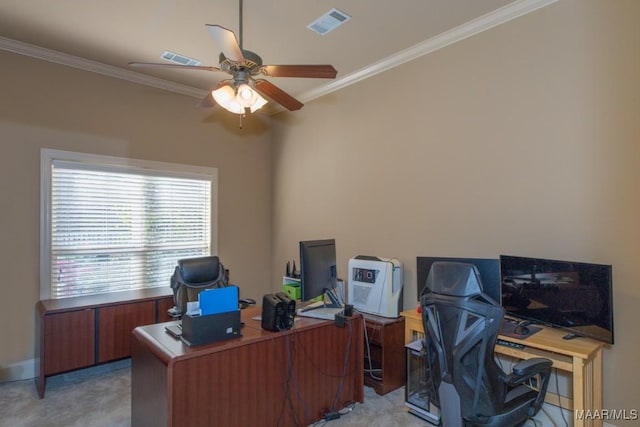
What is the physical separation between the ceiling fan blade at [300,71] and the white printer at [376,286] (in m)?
1.70

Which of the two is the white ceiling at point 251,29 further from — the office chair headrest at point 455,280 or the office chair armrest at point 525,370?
the office chair armrest at point 525,370

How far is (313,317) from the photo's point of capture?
2688mm

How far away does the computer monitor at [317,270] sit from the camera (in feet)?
8.23

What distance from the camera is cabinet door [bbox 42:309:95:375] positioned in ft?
9.89

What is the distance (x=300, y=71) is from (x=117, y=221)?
2.76 meters

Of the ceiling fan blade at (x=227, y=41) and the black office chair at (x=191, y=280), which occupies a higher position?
the ceiling fan blade at (x=227, y=41)

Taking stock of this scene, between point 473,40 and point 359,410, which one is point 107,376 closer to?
point 359,410

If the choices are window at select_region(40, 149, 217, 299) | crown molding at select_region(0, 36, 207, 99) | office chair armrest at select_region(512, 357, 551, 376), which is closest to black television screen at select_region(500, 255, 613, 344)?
office chair armrest at select_region(512, 357, 551, 376)

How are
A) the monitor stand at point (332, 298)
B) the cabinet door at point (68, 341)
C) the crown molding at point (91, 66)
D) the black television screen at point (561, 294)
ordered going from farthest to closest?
1. the crown molding at point (91, 66)
2. the cabinet door at point (68, 341)
3. the monitor stand at point (332, 298)
4. the black television screen at point (561, 294)

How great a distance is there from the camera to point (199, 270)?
11.0ft

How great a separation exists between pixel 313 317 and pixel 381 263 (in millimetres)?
865

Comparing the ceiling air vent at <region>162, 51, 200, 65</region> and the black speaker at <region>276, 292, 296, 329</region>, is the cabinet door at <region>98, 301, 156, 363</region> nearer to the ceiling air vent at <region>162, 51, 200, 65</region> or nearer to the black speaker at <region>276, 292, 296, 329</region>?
the black speaker at <region>276, 292, 296, 329</region>

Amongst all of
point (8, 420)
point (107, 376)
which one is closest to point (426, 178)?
point (107, 376)

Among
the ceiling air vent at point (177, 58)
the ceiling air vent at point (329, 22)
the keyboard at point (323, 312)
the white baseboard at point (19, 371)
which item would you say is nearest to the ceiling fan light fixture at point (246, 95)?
the ceiling air vent at point (329, 22)
